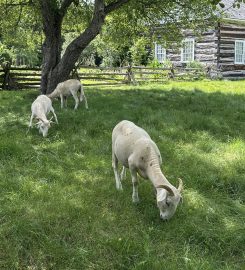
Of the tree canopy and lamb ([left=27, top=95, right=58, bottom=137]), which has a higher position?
the tree canopy

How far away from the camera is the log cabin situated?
29031mm

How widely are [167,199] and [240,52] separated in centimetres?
2749

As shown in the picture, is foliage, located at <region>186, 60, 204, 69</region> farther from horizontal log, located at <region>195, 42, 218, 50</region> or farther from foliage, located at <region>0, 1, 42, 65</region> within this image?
foliage, located at <region>0, 1, 42, 65</region>

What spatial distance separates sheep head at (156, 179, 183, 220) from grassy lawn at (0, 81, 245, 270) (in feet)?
0.71

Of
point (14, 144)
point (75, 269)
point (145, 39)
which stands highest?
point (145, 39)

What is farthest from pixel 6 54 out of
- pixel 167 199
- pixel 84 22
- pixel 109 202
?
pixel 167 199

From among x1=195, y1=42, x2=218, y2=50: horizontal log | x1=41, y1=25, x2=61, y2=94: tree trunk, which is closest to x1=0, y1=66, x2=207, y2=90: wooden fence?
x1=195, y1=42, x2=218, y2=50: horizontal log

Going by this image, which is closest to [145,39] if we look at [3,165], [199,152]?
[199,152]

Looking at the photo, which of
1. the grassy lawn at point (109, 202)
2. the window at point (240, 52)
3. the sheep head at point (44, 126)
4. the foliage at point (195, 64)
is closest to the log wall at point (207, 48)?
the foliage at point (195, 64)

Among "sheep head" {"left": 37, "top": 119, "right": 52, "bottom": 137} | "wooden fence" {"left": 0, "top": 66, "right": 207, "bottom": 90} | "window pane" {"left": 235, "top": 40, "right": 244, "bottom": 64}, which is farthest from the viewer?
"window pane" {"left": 235, "top": 40, "right": 244, "bottom": 64}

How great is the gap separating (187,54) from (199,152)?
23.6 meters

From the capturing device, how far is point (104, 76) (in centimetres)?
2748

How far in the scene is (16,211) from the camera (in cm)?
584

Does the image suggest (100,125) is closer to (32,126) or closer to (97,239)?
(32,126)
